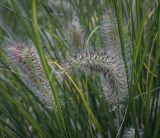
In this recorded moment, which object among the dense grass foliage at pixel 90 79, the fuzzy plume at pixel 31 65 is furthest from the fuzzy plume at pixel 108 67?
the fuzzy plume at pixel 31 65

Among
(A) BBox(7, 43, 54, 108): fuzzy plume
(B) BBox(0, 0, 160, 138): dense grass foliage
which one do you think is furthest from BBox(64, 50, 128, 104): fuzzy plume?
(A) BBox(7, 43, 54, 108): fuzzy plume

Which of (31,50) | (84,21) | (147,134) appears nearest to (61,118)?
(31,50)

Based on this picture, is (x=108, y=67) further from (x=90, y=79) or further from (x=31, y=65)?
(x=90, y=79)

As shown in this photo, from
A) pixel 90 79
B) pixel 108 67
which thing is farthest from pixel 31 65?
pixel 90 79

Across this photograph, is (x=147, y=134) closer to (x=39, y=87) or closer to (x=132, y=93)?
(x=132, y=93)

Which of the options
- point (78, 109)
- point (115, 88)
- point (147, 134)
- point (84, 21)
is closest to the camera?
point (115, 88)

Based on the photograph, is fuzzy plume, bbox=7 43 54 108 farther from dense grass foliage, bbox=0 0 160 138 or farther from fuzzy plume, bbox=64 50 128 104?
fuzzy plume, bbox=64 50 128 104

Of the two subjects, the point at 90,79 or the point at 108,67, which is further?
the point at 90,79

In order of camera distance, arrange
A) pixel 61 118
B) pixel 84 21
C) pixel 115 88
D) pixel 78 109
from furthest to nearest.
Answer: pixel 84 21
pixel 78 109
pixel 115 88
pixel 61 118

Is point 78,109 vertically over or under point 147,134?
over

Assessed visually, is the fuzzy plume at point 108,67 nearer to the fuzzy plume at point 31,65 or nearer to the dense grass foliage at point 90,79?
the dense grass foliage at point 90,79

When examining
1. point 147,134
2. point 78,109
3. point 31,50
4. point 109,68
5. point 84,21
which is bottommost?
point 147,134
